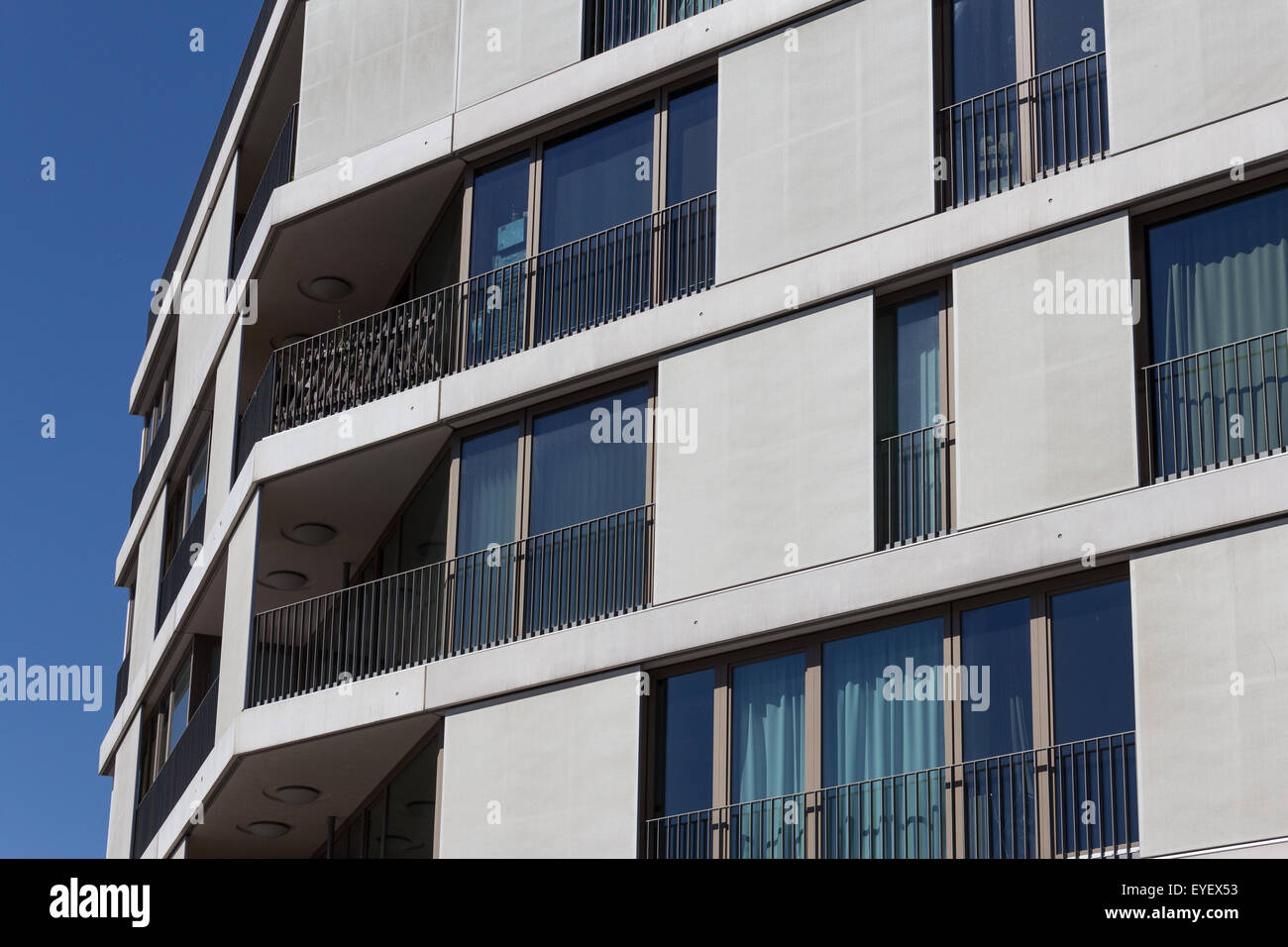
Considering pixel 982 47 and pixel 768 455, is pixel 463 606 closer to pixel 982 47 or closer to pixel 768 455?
pixel 768 455

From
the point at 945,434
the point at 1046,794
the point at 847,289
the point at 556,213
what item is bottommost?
the point at 1046,794

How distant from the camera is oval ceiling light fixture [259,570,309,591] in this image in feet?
97.7

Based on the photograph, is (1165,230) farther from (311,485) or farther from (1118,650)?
(311,485)

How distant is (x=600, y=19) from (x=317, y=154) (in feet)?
14.4

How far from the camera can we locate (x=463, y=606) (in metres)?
24.5

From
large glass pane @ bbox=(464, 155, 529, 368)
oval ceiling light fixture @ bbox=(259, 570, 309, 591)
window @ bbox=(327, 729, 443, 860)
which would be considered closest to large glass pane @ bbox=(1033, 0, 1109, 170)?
large glass pane @ bbox=(464, 155, 529, 368)

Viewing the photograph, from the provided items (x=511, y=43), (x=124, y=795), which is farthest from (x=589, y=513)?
(x=124, y=795)

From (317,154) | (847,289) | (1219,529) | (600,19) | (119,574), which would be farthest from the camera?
(119,574)

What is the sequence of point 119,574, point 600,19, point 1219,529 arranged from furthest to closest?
1. point 119,574
2. point 600,19
3. point 1219,529

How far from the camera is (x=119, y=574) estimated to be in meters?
39.6

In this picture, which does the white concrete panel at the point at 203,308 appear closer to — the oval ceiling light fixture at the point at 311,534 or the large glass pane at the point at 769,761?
the oval ceiling light fixture at the point at 311,534

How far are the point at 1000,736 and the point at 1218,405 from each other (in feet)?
11.5

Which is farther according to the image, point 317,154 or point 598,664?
point 317,154

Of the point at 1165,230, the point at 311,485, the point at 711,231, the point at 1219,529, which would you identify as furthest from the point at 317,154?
the point at 1219,529
